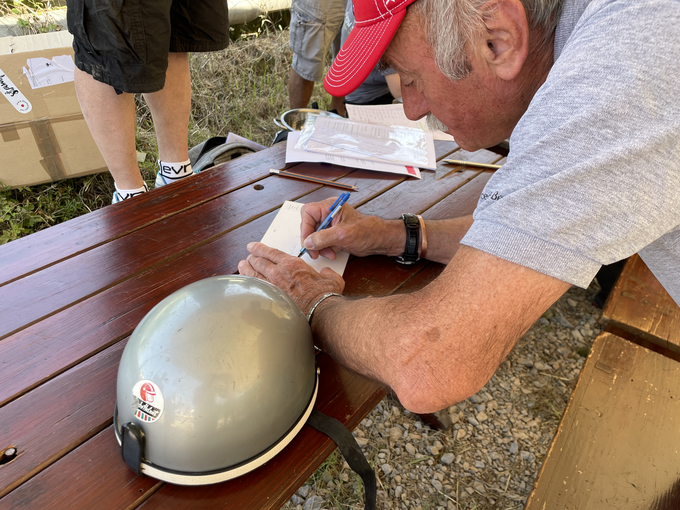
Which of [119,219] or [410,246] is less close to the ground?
[119,219]

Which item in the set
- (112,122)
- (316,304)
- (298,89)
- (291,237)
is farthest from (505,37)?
(298,89)

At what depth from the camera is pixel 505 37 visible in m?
0.85

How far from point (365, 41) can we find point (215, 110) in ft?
11.0

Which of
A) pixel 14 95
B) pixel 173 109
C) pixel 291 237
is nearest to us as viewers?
pixel 291 237

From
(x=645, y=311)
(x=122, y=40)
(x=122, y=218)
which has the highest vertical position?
(x=122, y=40)

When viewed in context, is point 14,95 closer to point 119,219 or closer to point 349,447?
point 119,219

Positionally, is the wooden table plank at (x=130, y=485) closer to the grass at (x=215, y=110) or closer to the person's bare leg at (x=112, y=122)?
the person's bare leg at (x=112, y=122)

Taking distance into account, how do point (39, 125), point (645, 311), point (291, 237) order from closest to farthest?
point (291, 237) → point (645, 311) → point (39, 125)

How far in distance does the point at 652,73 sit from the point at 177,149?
1949 mm

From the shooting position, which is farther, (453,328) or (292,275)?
(292,275)

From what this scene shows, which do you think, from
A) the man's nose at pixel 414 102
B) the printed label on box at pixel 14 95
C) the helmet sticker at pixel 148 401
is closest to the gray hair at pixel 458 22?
the man's nose at pixel 414 102

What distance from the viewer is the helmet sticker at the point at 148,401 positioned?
2.35 ft

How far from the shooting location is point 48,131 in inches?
101

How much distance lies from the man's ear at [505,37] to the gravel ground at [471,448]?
1560mm
